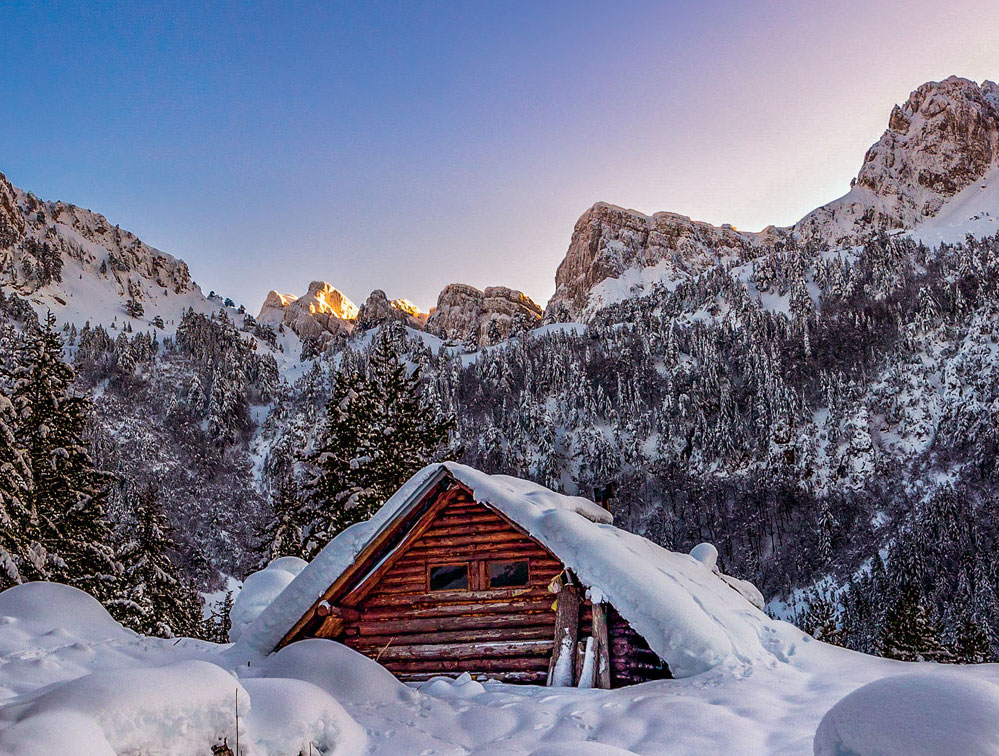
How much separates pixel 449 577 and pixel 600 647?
286cm

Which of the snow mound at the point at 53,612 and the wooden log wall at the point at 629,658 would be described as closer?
the wooden log wall at the point at 629,658

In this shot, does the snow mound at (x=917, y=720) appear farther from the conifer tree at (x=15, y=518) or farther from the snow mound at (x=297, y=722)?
the conifer tree at (x=15, y=518)

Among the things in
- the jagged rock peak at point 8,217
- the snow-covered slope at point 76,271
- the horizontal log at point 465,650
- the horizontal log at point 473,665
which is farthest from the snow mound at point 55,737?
the jagged rock peak at point 8,217

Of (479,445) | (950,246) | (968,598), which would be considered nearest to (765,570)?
(968,598)

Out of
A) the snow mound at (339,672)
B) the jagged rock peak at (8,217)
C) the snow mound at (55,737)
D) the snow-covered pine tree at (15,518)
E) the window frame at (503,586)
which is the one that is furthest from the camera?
the jagged rock peak at (8,217)

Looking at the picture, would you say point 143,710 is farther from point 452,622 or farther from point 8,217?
point 8,217

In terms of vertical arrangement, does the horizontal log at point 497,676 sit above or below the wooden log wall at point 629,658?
below

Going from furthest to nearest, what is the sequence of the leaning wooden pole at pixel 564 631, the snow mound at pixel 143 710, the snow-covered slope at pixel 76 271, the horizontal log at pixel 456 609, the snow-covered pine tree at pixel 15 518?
the snow-covered slope at pixel 76 271 < the snow-covered pine tree at pixel 15 518 < the horizontal log at pixel 456 609 < the leaning wooden pole at pixel 564 631 < the snow mound at pixel 143 710

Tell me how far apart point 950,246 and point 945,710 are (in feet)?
495

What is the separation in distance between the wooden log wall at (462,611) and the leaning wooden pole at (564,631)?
41cm

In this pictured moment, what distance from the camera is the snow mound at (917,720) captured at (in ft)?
10.5

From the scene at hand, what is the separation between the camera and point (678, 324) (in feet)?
454

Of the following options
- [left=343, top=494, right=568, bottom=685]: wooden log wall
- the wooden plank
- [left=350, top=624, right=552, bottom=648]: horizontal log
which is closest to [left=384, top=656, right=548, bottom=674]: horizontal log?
[left=343, top=494, right=568, bottom=685]: wooden log wall

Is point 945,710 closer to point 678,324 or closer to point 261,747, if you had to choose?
point 261,747
